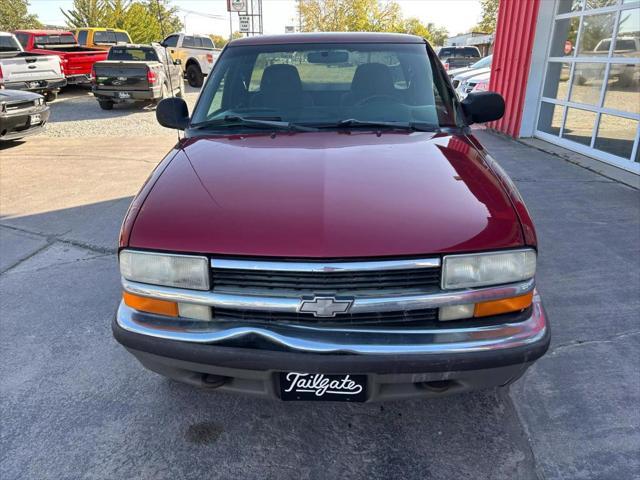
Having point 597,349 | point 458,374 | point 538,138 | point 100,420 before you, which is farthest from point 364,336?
point 538,138

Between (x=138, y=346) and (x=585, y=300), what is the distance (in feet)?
9.94

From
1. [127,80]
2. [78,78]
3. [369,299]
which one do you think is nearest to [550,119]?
[369,299]

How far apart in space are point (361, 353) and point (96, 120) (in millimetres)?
12440

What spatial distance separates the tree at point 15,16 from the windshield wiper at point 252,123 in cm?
3817

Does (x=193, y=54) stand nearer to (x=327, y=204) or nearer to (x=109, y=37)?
(x=109, y=37)

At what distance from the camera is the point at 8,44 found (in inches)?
498

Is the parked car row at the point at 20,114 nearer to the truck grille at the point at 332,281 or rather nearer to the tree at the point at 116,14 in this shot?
the truck grille at the point at 332,281

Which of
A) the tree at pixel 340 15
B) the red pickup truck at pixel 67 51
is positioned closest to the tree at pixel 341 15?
the tree at pixel 340 15

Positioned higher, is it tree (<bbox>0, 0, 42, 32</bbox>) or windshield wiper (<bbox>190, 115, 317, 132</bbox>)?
tree (<bbox>0, 0, 42, 32</bbox>)

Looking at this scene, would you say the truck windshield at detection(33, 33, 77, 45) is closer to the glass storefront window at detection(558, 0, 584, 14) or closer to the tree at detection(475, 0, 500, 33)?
the glass storefront window at detection(558, 0, 584, 14)

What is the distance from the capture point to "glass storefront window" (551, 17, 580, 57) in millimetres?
8641

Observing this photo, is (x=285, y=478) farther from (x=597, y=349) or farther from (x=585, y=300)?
(x=585, y=300)

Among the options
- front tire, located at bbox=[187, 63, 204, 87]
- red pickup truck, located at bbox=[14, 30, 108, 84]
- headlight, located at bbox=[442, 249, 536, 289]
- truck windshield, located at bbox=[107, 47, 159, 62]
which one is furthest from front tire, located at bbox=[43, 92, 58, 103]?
headlight, located at bbox=[442, 249, 536, 289]

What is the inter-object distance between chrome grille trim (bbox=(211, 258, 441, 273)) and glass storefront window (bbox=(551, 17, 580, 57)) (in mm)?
8599
